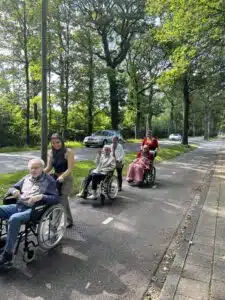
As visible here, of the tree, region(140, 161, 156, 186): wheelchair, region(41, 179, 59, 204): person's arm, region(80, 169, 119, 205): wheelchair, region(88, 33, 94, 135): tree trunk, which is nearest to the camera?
region(41, 179, 59, 204): person's arm

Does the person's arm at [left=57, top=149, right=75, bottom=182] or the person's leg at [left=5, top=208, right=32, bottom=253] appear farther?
the person's arm at [left=57, top=149, right=75, bottom=182]

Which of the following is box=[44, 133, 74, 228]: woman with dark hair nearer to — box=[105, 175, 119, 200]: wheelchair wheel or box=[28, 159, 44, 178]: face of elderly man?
box=[28, 159, 44, 178]: face of elderly man

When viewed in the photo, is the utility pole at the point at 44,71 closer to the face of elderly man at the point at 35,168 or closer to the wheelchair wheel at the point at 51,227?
the face of elderly man at the point at 35,168

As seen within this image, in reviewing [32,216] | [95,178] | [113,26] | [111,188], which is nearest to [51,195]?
[32,216]

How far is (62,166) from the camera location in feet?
15.2

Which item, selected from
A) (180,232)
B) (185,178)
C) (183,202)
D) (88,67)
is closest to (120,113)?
(88,67)

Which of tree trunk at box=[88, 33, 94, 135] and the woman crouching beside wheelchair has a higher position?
tree trunk at box=[88, 33, 94, 135]

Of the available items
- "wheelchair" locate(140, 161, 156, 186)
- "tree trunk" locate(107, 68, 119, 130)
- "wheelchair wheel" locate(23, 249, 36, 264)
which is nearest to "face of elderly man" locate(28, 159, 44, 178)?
"wheelchair wheel" locate(23, 249, 36, 264)

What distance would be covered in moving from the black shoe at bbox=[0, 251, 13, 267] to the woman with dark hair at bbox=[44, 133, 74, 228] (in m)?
1.45

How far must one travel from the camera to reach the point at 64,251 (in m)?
3.80

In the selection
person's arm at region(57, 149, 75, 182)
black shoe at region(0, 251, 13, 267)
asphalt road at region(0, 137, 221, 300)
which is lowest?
asphalt road at region(0, 137, 221, 300)

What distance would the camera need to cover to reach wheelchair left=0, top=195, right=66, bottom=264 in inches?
134

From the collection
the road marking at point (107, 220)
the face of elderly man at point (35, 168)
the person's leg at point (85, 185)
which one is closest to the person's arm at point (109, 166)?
the person's leg at point (85, 185)

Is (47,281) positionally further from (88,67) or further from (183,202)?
(88,67)
